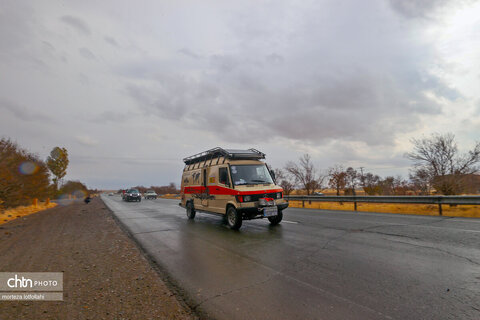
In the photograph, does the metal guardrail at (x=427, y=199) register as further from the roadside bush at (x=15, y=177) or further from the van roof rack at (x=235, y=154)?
the roadside bush at (x=15, y=177)

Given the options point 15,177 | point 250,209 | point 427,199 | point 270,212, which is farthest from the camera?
point 15,177

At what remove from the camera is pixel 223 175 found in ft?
30.2

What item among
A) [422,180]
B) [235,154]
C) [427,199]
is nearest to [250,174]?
[235,154]

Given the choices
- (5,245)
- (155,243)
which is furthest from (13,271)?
(5,245)

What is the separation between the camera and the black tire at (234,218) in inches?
323

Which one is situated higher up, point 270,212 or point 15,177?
point 15,177

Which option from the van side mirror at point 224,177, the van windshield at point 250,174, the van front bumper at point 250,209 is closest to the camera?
the van front bumper at point 250,209

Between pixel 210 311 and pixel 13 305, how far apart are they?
2.72 metres

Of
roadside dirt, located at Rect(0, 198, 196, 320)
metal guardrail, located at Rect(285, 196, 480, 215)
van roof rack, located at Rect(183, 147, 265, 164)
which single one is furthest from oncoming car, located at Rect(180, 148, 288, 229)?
metal guardrail, located at Rect(285, 196, 480, 215)

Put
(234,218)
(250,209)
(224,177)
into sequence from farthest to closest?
(224,177) < (234,218) < (250,209)

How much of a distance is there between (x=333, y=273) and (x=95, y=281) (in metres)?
4.05

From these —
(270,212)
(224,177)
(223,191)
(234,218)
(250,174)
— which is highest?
(250,174)

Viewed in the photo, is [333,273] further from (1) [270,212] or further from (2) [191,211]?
(2) [191,211]

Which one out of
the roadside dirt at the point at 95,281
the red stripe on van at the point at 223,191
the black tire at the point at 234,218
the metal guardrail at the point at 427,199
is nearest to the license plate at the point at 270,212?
the red stripe on van at the point at 223,191
